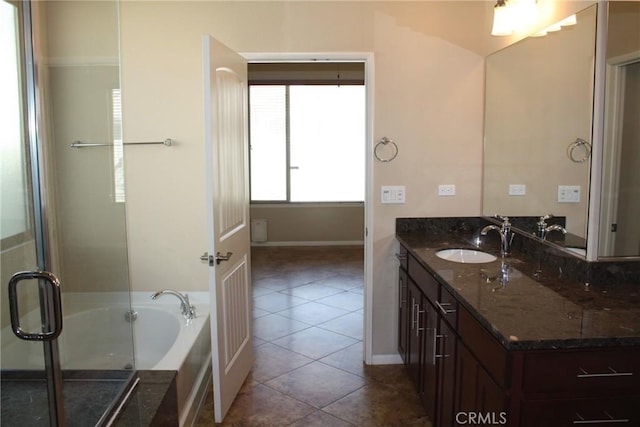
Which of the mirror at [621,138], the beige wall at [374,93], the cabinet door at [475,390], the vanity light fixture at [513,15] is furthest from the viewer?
the beige wall at [374,93]

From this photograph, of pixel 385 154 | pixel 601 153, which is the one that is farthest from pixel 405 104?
pixel 601 153

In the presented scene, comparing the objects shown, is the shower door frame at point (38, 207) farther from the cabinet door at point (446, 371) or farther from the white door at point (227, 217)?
the cabinet door at point (446, 371)

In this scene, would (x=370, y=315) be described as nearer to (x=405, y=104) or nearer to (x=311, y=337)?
(x=311, y=337)

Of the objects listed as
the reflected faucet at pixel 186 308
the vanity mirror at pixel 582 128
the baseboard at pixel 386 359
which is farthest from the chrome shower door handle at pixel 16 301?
the baseboard at pixel 386 359

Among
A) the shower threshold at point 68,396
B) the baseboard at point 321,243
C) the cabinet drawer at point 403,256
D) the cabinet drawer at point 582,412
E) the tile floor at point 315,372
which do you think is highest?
the cabinet drawer at point 403,256

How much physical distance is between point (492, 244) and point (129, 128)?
97.1 inches

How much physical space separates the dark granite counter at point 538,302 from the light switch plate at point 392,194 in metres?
0.54

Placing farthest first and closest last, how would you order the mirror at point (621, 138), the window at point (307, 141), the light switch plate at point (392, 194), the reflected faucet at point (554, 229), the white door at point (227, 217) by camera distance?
the window at point (307, 141) → the light switch plate at point (392, 194) → the white door at point (227, 217) → the reflected faucet at point (554, 229) → the mirror at point (621, 138)

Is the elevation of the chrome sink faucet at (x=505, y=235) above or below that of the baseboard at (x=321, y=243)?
above

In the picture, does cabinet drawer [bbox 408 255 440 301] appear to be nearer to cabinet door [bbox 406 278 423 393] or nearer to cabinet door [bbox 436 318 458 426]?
cabinet door [bbox 406 278 423 393]

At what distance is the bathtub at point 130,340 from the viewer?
2.06 meters

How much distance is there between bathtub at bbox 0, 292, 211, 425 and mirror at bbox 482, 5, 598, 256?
2030 mm

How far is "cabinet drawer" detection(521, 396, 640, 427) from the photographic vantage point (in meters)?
1.57

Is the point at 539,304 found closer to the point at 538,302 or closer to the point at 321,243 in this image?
the point at 538,302
